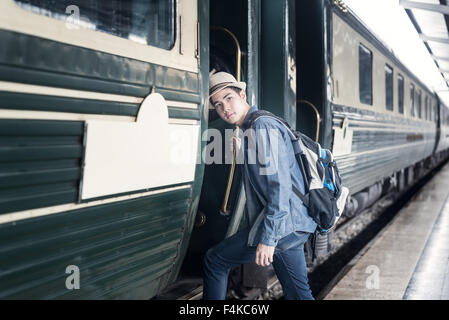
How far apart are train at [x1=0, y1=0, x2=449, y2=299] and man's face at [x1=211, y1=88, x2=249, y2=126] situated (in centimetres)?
9

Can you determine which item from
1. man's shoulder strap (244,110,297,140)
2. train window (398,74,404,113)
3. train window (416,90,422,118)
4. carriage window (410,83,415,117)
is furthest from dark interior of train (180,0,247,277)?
train window (416,90,422,118)

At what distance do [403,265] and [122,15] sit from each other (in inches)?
145

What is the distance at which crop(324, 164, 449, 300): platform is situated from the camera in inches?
142

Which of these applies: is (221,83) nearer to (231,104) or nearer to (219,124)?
(231,104)

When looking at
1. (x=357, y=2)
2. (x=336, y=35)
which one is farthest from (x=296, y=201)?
(x=357, y=2)

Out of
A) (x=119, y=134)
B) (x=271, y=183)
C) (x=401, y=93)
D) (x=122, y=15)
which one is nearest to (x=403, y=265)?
(x=271, y=183)

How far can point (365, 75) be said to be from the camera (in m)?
5.27

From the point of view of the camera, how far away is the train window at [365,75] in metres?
5.07

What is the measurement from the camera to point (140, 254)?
2012mm

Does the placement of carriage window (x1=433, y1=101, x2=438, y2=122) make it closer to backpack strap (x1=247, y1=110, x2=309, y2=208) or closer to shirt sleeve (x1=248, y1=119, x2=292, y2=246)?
backpack strap (x1=247, y1=110, x2=309, y2=208)

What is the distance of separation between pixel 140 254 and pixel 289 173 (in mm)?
796

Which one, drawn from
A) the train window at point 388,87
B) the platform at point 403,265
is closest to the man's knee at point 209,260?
the platform at point 403,265

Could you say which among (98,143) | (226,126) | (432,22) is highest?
(432,22)
